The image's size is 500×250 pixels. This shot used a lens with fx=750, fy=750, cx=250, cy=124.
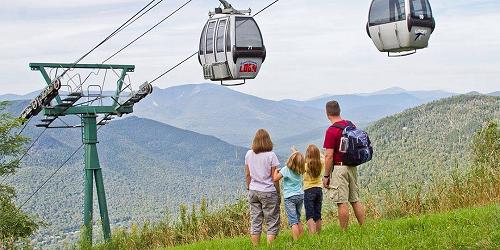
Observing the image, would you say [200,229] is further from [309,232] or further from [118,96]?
[118,96]

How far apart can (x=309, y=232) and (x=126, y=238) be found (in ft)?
22.1

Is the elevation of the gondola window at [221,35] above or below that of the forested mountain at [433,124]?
above

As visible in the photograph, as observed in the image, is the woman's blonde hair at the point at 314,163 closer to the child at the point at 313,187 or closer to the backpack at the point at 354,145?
the child at the point at 313,187

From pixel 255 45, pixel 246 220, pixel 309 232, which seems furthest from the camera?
pixel 255 45

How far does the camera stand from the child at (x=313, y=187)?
10.5m

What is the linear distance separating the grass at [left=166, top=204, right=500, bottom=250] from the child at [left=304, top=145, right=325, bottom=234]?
0.24m

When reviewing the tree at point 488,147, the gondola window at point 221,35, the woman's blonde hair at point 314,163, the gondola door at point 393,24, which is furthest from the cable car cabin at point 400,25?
the woman's blonde hair at point 314,163

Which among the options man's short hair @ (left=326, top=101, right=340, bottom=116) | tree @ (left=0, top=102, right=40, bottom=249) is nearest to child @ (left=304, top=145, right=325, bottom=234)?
man's short hair @ (left=326, top=101, right=340, bottom=116)

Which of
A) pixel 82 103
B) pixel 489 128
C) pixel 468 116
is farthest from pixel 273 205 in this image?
pixel 468 116

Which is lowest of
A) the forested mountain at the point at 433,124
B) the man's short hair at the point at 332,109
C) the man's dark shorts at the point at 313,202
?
the forested mountain at the point at 433,124

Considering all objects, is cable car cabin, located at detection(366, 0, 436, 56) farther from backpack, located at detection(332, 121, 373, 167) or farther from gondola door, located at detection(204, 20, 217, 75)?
backpack, located at detection(332, 121, 373, 167)

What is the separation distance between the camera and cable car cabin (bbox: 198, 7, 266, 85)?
57.4 ft

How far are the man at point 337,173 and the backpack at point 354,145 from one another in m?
0.07

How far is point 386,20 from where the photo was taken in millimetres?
15500
